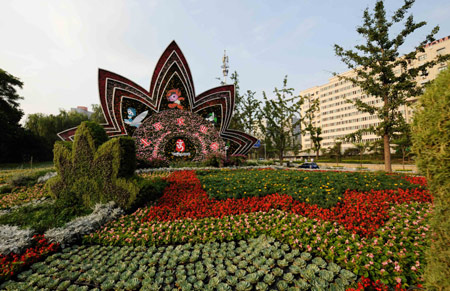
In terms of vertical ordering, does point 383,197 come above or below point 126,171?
below

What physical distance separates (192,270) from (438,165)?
11.8 ft

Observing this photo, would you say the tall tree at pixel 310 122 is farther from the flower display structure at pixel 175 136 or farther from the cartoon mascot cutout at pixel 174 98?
the cartoon mascot cutout at pixel 174 98

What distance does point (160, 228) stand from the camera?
498 centimetres

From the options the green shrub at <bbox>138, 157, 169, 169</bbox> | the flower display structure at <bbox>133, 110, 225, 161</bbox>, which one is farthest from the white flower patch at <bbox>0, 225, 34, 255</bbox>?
the flower display structure at <bbox>133, 110, 225, 161</bbox>

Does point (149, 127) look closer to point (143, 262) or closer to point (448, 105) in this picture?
point (143, 262)

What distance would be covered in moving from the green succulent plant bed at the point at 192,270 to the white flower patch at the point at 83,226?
0.43m

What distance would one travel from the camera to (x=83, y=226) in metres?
5.05

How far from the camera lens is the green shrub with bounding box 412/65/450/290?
1942 millimetres

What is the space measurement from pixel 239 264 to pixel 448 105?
346 centimetres

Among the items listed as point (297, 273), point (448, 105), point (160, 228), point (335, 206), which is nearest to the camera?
point (448, 105)

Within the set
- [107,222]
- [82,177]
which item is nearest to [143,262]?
[107,222]

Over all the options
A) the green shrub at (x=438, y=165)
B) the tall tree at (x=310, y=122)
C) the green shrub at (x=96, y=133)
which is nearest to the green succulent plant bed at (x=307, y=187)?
the green shrub at (x=438, y=165)

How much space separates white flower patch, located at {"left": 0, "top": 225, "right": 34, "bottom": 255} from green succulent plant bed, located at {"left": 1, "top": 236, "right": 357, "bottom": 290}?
0.64 m

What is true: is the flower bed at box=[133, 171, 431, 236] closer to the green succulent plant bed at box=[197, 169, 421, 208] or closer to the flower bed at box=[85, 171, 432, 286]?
the flower bed at box=[85, 171, 432, 286]
